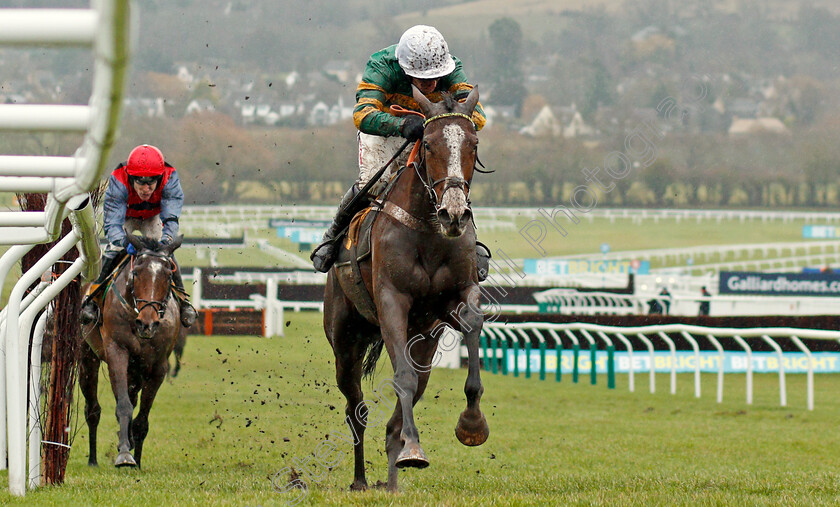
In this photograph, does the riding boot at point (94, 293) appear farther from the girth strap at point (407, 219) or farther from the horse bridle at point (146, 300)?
the girth strap at point (407, 219)

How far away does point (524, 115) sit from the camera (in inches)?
3004

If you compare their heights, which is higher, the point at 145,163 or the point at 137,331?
the point at 145,163

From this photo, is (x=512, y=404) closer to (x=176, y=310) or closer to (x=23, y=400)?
(x=176, y=310)

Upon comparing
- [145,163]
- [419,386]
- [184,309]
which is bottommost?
[419,386]

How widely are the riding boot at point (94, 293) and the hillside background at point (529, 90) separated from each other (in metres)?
25.9

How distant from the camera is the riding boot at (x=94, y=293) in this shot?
6492 mm

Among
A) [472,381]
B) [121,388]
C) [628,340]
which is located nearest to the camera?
[472,381]

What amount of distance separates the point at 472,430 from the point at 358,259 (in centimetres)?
115

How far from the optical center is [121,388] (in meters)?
6.26

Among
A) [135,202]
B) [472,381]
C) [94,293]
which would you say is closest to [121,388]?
[94,293]

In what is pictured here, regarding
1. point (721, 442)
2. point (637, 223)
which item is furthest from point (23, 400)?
point (637, 223)

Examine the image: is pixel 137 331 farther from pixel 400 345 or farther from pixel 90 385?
pixel 400 345

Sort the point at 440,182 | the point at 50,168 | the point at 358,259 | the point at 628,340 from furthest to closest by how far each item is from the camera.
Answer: the point at 628,340
the point at 358,259
the point at 440,182
the point at 50,168

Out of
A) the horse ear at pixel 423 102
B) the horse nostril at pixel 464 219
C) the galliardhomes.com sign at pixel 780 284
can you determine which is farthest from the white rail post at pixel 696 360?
the galliardhomes.com sign at pixel 780 284
